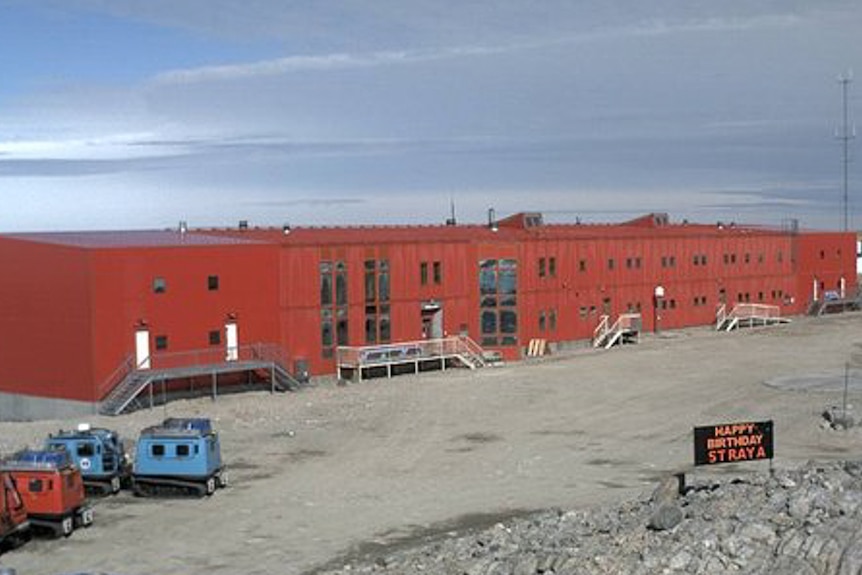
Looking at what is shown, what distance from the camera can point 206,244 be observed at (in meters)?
49.6

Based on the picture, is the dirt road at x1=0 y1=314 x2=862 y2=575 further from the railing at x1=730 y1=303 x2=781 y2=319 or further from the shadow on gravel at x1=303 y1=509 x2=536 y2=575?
the railing at x1=730 y1=303 x2=781 y2=319

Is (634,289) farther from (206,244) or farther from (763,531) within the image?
(763,531)

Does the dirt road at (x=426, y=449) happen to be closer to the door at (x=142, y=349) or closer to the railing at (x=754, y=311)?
the door at (x=142, y=349)

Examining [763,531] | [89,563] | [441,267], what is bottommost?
[89,563]

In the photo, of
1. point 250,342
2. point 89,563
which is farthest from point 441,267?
point 89,563

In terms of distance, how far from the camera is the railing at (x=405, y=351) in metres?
54.2

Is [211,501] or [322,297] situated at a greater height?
[322,297]

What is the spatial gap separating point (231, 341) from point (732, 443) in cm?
2850

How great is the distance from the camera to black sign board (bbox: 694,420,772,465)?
25109 millimetres

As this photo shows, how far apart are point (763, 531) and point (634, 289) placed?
172 ft

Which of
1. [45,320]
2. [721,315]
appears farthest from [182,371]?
[721,315]

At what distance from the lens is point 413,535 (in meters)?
27.3

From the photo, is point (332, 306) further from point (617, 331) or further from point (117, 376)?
point (617, 331)

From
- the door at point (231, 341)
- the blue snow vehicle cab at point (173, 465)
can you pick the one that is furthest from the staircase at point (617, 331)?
the blue snow vehicle cab at point (173, 465)
